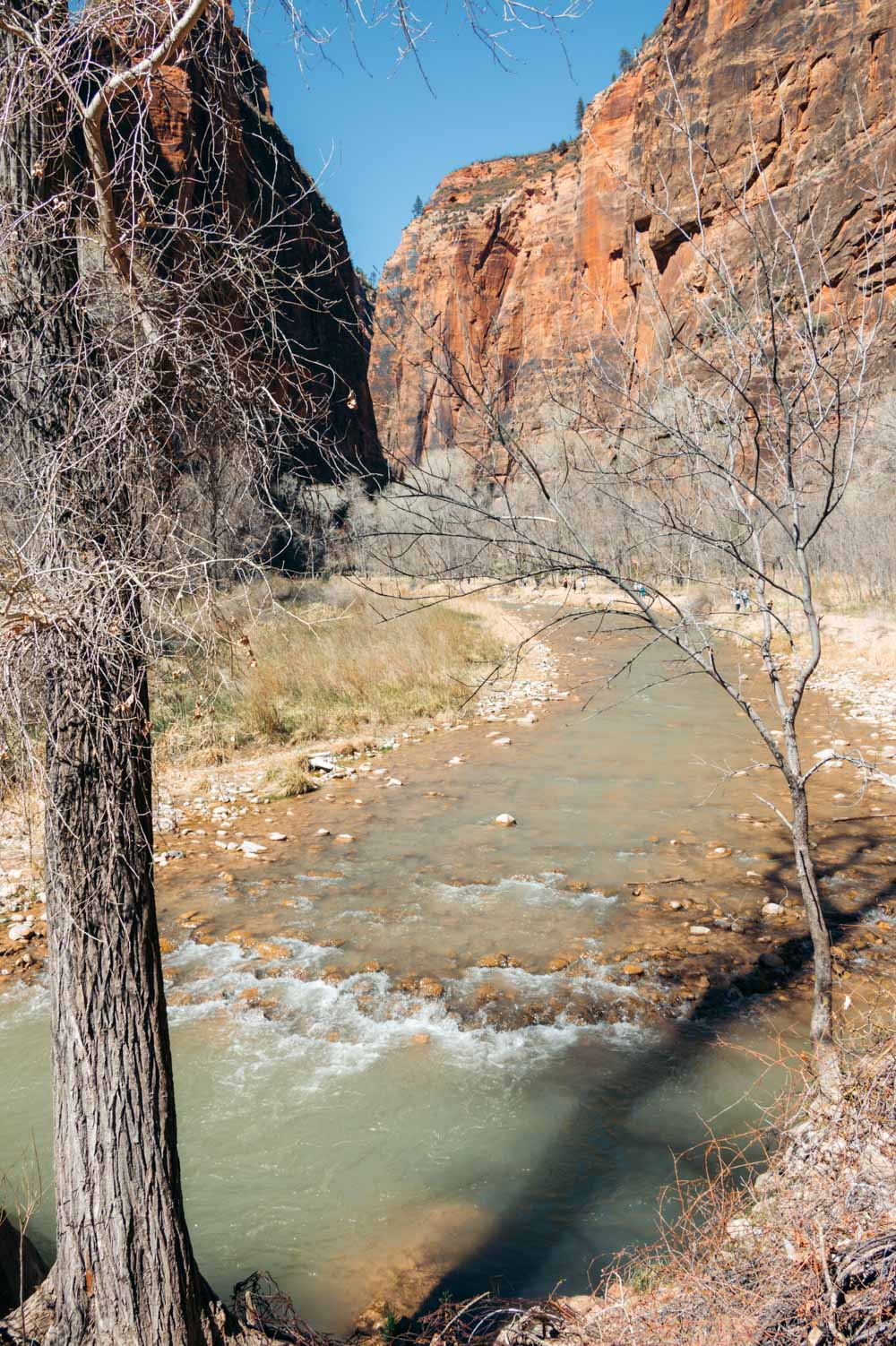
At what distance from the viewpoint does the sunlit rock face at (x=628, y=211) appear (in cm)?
351

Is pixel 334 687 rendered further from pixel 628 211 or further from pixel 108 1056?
pixel 628 211

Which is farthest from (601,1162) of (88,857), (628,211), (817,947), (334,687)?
(628,211)

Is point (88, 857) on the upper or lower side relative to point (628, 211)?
lower

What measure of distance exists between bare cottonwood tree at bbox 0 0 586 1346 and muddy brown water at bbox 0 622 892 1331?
1.11 metres

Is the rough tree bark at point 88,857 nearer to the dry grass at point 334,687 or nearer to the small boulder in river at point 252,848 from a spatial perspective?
the small boulder in river at point 252,848

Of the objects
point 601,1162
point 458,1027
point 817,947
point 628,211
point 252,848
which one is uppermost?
point 628,211

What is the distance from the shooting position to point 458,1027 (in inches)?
190

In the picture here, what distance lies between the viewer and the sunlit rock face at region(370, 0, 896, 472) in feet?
11.5

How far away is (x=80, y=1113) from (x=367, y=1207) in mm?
1726

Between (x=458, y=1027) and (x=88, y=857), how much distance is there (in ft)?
10.3

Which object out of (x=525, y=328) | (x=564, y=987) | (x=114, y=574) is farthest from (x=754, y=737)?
(x=525, y=328)

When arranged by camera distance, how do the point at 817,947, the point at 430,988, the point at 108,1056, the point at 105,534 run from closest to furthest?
1. the point at 105,534
2. the point at 108,1056
3. the point at 817,947
4. the point at 430,988

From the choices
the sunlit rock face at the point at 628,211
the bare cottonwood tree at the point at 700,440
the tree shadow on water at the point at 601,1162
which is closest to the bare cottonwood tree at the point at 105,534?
the sunlit rock face at the point at 628,211

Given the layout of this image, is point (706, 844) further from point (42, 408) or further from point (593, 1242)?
point (42, 408)
